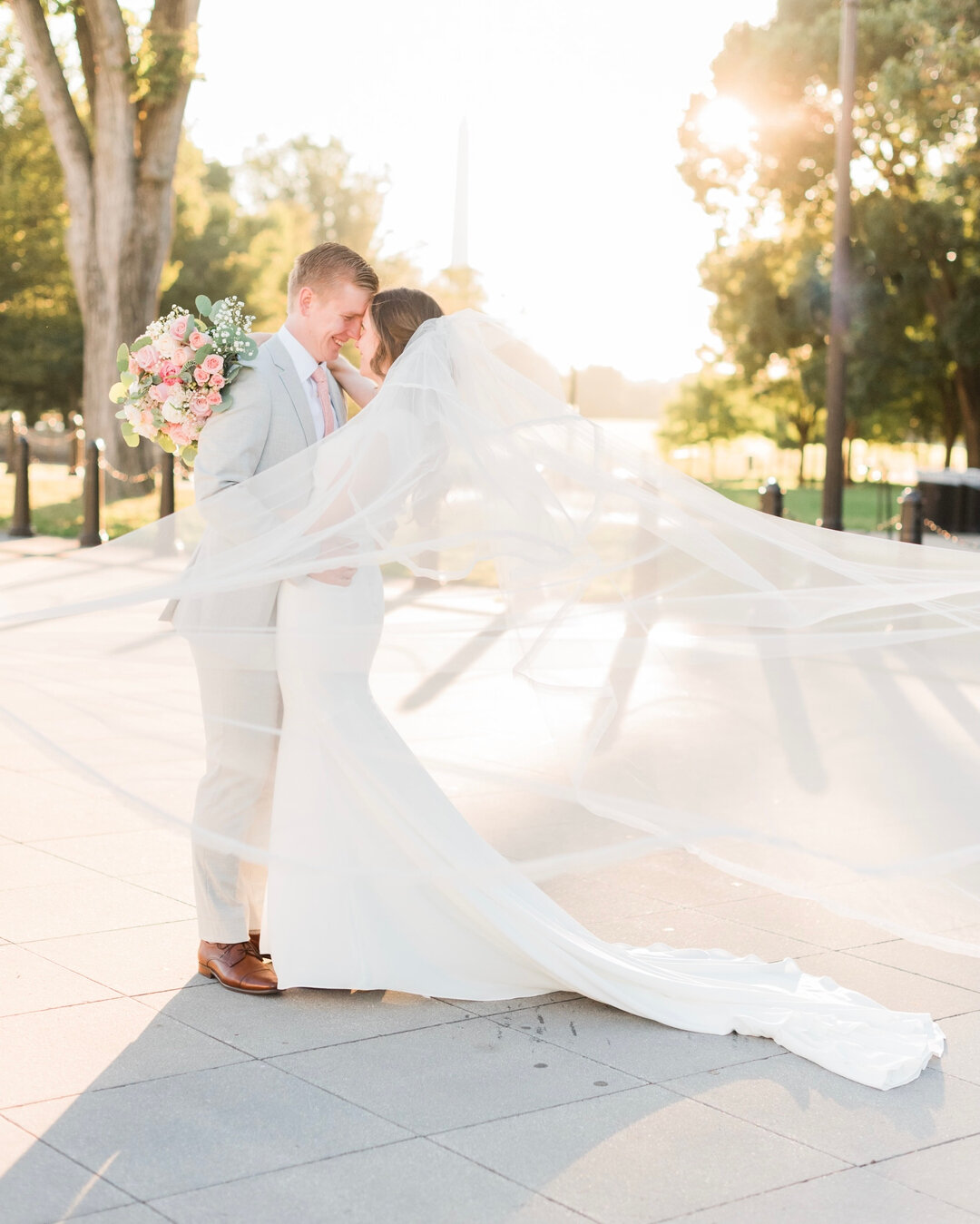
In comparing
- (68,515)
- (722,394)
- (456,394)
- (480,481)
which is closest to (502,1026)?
(480,481)

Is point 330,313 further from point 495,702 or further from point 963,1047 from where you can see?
point 963,1047

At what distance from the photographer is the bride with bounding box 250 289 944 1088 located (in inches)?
168

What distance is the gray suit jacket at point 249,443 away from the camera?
4.37 meters

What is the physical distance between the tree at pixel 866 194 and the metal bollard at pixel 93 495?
18.5 metres

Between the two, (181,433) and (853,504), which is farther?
(853,504)

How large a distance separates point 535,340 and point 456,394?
1.77ft

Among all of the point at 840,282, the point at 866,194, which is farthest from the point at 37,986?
the point at 866,194

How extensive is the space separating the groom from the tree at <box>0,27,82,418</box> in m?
43.3

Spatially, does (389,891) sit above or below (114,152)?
below

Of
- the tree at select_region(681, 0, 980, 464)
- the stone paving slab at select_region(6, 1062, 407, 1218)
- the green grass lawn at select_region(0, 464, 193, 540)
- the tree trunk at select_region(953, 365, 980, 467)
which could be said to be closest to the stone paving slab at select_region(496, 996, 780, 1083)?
the stone paving slab at select_region(6, 1062, 407, 1218)

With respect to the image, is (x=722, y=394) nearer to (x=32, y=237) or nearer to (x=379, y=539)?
(x=32, y=237)

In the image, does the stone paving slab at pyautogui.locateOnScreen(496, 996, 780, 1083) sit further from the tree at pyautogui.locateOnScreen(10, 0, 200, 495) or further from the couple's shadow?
the tree at pyautogui.locateOnScreen(10, 0, 200, 495)

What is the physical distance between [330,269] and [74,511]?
19.3 m

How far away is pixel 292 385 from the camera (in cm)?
464
